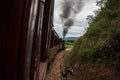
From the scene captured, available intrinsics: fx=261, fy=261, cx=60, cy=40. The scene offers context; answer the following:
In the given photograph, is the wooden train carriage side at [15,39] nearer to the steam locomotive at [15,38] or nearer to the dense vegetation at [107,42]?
the steam locomotive at [15,38]

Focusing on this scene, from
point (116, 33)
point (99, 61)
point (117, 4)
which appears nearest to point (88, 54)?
point (99, 61)

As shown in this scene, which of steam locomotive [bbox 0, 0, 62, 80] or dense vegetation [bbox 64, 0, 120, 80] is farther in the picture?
dense vegetation [bbox 64, 0, 120, 80]

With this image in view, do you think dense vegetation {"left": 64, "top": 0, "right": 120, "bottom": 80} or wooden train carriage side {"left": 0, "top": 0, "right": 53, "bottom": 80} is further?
dense vegetation {"left": 64, "top": 0, "right": 120, "bottom": 80}

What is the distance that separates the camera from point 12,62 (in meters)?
1.62

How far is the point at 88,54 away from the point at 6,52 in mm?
9920

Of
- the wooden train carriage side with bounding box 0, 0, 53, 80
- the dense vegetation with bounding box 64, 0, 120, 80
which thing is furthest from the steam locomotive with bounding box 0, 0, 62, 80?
the dense vegetation with bounding box 64, 0, 120, 80

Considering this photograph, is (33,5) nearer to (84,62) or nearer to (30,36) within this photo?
(30,36)

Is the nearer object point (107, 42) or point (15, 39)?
point (15, 39)

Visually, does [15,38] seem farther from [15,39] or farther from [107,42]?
[107,42]

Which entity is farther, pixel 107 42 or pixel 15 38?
pixel 107 42

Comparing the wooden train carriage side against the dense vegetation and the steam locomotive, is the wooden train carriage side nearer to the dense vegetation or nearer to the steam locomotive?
the steam locomotive

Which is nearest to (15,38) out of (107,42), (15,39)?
(15,39)

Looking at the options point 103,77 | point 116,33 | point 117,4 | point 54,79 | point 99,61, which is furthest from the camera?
point 117,4

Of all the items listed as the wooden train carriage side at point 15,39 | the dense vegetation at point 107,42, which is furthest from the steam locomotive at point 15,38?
the dense vegetation at point 107,42
